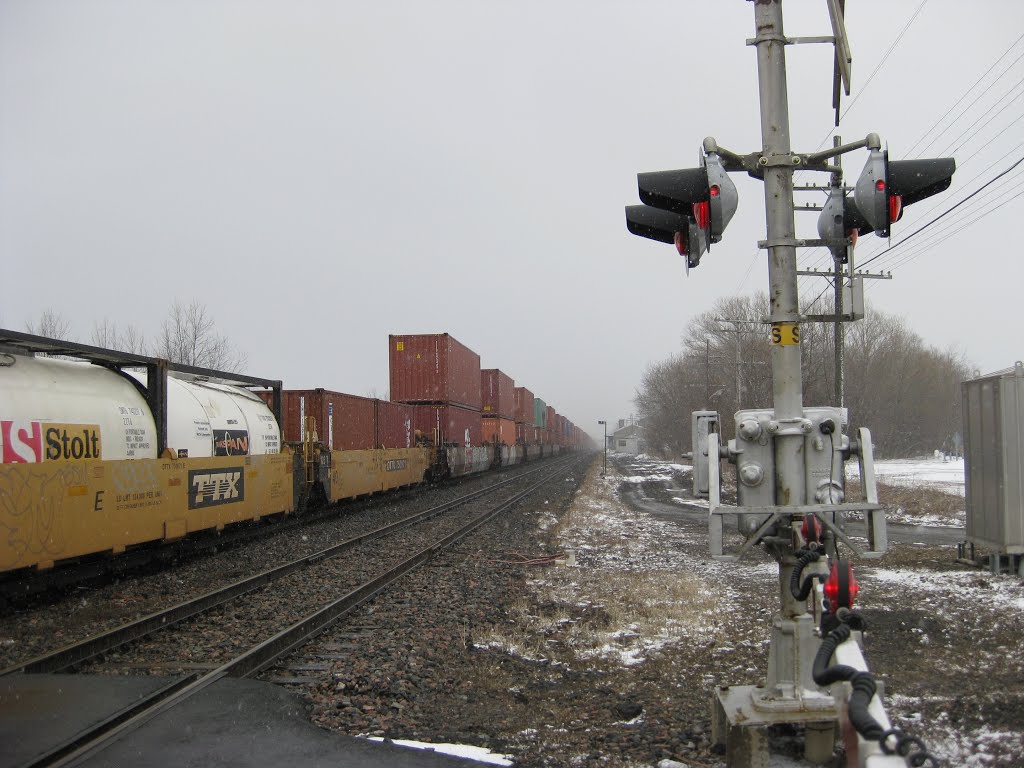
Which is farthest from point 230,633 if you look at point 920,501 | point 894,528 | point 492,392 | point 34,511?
point 492,392

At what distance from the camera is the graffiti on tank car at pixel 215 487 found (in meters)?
10.3

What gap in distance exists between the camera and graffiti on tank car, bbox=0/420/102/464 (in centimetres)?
738

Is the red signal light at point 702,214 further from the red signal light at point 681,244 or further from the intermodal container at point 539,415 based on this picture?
the intermodal container at point 539,415

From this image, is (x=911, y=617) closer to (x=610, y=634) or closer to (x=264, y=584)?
(x=610, y=634)

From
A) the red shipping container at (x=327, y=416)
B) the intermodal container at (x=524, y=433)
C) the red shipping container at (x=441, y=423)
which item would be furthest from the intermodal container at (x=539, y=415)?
the red shipping container at (x=327, y=416)

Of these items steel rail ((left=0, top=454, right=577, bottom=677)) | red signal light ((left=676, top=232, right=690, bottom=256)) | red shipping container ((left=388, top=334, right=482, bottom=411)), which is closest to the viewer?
red signal light ((left=676, top=232, right=690, bottom=256))

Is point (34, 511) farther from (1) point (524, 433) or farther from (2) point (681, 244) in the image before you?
(1) point (524, 433)

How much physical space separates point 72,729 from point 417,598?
4253mm

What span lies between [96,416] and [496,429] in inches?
1160

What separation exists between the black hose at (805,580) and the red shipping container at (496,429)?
104 ft

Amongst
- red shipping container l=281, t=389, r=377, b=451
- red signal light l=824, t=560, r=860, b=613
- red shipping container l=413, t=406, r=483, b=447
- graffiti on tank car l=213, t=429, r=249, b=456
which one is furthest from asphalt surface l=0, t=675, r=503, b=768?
red shipping container l=413, t=406, r=483, b=447

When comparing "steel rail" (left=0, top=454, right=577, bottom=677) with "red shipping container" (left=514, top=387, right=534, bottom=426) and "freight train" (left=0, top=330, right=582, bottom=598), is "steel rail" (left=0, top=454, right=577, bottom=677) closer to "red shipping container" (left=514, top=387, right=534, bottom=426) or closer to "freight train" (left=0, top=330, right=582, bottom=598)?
"freight train" (left=0, top=330, right=582, bottom=598)

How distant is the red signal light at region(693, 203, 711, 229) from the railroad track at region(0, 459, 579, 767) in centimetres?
426

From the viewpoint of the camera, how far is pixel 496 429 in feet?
124
